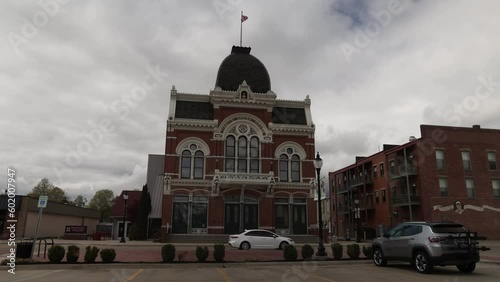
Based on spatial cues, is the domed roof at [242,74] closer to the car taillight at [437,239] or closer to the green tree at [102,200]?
the car taillight at [437,239]

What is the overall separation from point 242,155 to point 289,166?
4.63m

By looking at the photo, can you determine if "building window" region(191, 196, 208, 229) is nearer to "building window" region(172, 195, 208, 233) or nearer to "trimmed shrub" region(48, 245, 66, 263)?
"building window" region(172, 195, 208, 233)

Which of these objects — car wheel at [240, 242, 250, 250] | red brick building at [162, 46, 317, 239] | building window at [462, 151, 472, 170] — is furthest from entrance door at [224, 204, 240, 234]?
building window at [462, 151, 472, 170]

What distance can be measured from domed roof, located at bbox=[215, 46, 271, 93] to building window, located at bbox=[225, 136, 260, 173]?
5676 millimetres

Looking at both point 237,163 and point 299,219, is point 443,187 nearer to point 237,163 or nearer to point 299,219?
point 299,219

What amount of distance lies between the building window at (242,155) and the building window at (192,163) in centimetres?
246

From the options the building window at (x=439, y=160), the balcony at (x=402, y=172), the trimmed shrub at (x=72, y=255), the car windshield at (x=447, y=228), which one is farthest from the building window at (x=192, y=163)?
→ the building window at (x=439, y=160)

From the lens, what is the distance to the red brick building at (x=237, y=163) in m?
33.2

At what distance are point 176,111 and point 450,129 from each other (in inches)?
1163

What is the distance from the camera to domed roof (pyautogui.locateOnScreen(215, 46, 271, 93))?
125 feet

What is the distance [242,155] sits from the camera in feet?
116

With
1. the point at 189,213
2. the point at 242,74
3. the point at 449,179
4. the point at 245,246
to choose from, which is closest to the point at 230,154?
the point at 189,213

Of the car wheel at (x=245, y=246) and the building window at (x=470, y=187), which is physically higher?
the building window at (x=470, y=187)

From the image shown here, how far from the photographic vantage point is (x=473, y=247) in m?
11.9
